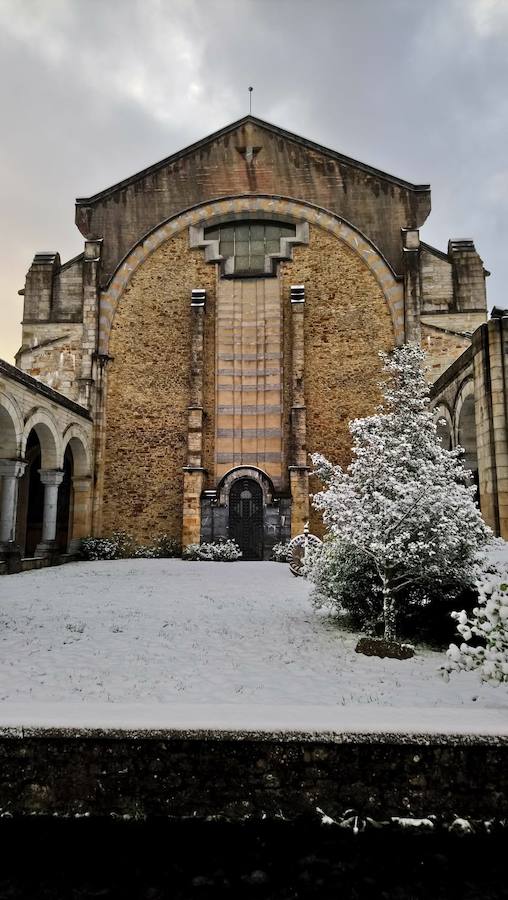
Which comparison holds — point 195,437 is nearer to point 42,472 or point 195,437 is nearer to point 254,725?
point 42,472

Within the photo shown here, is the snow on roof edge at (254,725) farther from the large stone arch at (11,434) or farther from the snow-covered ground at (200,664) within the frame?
the large stone arch at (11,434)

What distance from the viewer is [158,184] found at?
19.3m

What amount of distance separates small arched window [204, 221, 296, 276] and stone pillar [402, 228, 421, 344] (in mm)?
3888

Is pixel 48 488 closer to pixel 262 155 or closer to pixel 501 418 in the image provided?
pixel 501 418

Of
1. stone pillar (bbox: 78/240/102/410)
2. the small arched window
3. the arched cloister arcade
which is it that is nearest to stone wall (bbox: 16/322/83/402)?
stone pillar (bbox: 78/240/102/410)

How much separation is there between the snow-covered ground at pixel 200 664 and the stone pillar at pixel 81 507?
700 centimetres

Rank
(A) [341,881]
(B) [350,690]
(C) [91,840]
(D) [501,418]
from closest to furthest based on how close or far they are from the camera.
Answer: (A) [341,881]
(C) [91,840]
(B) [350,690]
(D) [501,418]

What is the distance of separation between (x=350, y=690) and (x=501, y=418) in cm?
622

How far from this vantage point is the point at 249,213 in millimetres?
19078

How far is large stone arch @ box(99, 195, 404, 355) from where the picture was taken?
18.3m

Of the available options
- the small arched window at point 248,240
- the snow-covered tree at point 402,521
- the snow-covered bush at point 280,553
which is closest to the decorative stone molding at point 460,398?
the snow-covered tree at point 402,521

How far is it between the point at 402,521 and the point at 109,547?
39.4 ft

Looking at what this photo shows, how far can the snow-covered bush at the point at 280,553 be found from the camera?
16186 millimetres

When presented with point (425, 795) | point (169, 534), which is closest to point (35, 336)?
point (169, 534)
